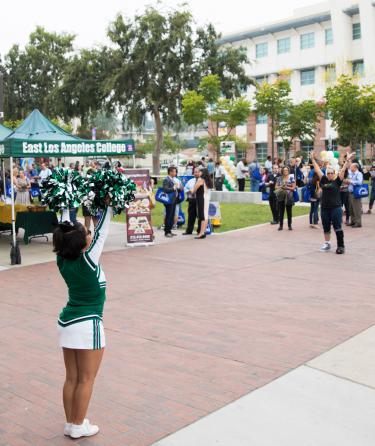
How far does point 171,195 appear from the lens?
558 inches

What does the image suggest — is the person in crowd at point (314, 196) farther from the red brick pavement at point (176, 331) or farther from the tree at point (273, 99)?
the tree at point (273, 99)

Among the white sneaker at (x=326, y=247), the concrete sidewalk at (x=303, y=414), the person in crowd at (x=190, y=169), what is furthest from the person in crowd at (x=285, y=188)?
the person in crowd at (x=190, y=169)

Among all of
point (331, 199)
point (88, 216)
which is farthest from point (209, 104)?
point (88, 216)

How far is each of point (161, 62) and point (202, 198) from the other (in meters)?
25.3

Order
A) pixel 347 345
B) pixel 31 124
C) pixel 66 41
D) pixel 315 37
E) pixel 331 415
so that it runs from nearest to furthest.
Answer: pixel 331 415, pixel 347 345, pixel 31 124, pixel 66 41, pixel 315 37

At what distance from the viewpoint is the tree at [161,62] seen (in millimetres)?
36750

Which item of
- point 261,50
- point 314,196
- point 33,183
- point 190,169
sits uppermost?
point 261,50

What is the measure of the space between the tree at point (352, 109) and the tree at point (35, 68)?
26.2m

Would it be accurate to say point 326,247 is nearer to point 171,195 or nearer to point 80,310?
point 171,195

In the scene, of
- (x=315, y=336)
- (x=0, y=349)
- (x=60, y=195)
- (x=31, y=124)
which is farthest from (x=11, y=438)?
(x=31, y=124)

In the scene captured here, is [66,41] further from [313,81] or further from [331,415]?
[331,415]

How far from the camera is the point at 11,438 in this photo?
397 cm

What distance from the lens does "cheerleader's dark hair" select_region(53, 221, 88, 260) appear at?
3664mm

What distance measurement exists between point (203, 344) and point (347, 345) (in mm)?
1495
